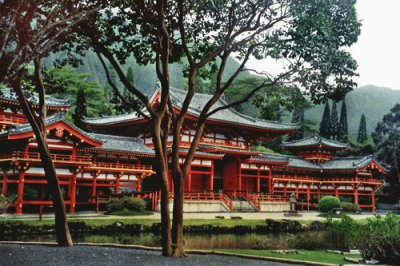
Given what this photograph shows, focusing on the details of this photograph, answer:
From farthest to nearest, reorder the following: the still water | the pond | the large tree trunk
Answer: the still water → the pond → the large tree trunk

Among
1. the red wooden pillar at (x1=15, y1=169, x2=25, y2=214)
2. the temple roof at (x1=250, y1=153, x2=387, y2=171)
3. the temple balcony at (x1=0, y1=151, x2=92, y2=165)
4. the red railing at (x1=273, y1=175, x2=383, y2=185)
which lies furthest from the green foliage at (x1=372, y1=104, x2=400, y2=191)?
the red wooden pillar at (x1=15, y1=169, x2=25, y2=214)

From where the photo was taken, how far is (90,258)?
11.1 metres

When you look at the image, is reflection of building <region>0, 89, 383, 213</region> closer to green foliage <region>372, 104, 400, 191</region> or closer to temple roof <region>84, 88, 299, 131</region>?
temple roof <region>84, 88, 299, 131</region>

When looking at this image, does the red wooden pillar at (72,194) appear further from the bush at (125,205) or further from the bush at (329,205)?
the bush at (329,205)

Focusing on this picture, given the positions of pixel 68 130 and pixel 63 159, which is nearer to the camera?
pixel 63 159

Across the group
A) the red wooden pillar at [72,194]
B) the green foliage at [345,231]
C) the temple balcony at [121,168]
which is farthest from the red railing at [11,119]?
the green foliage at [345,231]

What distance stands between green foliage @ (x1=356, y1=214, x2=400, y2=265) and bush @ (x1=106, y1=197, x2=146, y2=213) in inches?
699

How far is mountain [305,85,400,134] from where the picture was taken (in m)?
133

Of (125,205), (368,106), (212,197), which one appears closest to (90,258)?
(125,205)

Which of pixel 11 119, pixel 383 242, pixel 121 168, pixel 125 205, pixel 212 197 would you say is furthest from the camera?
pixel 212 197

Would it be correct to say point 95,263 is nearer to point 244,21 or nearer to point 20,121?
point 244,21

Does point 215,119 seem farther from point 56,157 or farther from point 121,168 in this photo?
point 56,157

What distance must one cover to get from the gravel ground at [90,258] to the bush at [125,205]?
1544 centimetres

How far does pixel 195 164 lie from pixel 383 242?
25292 mm
